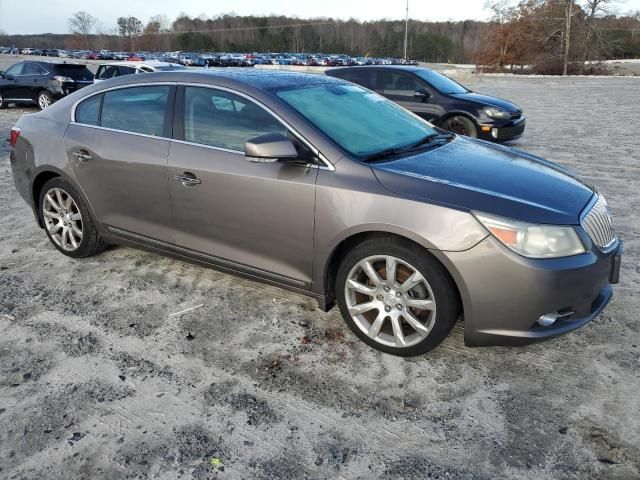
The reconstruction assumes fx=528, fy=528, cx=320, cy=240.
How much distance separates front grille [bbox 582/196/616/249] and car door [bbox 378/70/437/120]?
684 cm

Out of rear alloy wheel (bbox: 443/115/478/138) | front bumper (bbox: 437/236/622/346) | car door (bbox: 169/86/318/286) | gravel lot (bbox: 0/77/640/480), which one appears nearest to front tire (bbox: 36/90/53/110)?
rear alloy wheel (bbox: 443/115/478/138)

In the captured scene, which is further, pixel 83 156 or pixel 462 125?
pixel 462 125

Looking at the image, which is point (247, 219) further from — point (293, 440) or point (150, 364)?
point (293, 440)

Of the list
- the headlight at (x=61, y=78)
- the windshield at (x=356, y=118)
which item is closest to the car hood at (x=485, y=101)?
the windshield at (x=356, y=118)

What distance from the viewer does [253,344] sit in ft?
11.0

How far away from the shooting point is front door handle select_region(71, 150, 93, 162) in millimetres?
4191

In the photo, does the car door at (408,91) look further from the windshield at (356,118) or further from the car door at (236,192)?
the car door at (236,192)

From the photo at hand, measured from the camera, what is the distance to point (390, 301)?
123 inches

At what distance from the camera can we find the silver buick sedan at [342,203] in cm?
280

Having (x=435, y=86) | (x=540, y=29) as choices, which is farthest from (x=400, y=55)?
(x=435, y=86)

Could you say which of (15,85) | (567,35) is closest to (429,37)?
(567,35)

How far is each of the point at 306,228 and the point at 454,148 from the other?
4.32 feet

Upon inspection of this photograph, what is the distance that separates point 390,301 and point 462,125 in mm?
7363

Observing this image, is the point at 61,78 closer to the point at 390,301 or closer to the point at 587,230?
the point at 390,301
